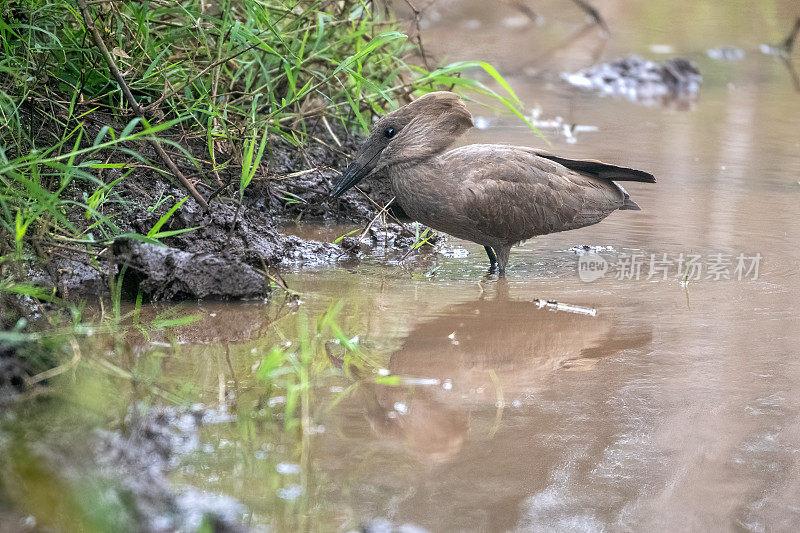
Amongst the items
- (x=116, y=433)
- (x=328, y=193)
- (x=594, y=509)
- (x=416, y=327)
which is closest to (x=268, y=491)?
(x=116, y=433)

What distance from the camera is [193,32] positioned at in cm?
487

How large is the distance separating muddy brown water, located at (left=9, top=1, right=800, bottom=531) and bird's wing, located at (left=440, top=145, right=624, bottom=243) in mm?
251

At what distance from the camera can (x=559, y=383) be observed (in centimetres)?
338

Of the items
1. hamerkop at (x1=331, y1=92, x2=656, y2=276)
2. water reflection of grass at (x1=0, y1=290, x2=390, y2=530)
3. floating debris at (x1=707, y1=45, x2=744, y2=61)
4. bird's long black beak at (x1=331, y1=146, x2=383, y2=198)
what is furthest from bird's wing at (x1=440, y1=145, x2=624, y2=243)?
floating debris at (x1=707, y1=45, x2=744, y2=61)

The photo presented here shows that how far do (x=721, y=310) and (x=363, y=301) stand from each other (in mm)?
1613

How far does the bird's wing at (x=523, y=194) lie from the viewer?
15.2 ft

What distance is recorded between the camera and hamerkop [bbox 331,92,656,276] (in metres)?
4.62

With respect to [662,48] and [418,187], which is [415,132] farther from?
[662,48]

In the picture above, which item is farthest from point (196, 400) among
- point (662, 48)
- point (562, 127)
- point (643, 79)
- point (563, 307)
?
point (662, 48)

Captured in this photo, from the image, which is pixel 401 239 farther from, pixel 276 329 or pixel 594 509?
pixel 594 509

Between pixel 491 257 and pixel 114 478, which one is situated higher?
pixel 491 257

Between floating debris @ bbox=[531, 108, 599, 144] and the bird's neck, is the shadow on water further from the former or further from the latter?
floating debris @ bbox=[531, 108, 599, 144]

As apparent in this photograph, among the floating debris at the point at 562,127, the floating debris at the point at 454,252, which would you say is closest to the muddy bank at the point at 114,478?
the floating debris at the point at 454,252

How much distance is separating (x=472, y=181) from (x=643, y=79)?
5979mm
